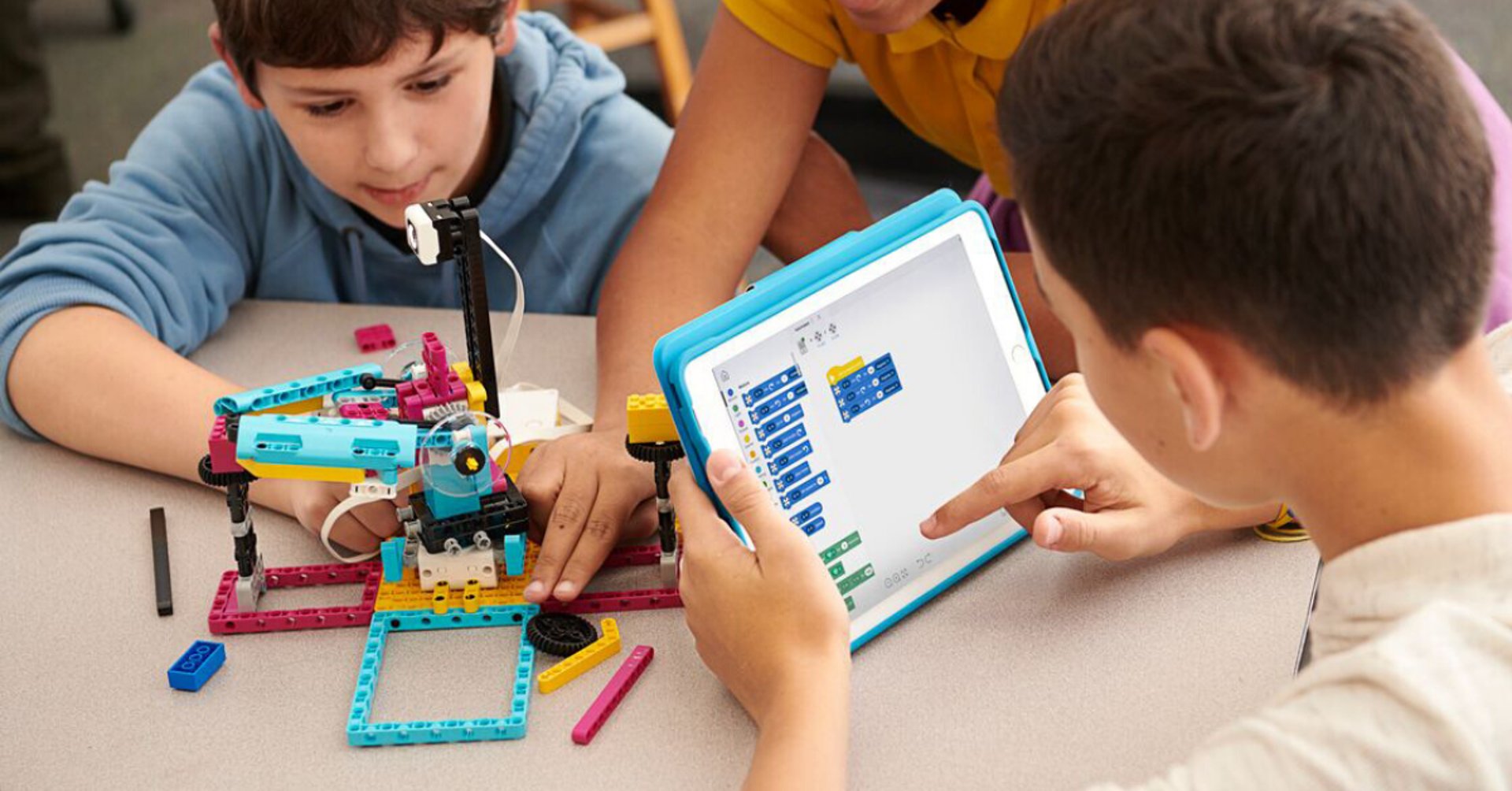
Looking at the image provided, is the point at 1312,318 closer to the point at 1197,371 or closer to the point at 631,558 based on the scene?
the point at 1197,371

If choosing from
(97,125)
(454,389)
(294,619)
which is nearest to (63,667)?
(294,619)

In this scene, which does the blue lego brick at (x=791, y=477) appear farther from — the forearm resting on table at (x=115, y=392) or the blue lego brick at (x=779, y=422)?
the forearm resting on table at (x=115, y=392)

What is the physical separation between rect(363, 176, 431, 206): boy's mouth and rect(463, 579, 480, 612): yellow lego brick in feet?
1.68

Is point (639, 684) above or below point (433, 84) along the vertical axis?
below

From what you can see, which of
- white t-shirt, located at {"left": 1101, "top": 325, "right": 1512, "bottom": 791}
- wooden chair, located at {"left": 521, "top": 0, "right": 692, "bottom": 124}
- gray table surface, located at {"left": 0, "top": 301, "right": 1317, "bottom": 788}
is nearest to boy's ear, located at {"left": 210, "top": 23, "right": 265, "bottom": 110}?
gray table surface, located at {"left": 0, "top": 301, "right": 1317, "bottom": 788}

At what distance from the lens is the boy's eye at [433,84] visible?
1278 millimetres

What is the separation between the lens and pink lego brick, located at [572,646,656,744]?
0.82 metres

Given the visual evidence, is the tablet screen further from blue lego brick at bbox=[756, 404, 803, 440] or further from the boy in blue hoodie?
the boy in blue hoodie

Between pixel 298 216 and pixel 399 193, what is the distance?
15 cm

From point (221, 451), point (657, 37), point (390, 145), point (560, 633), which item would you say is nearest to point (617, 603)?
point (560, 633)

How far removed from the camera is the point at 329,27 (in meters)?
1.18

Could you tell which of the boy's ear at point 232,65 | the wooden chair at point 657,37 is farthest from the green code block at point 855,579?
the wooden chair at point 657,37

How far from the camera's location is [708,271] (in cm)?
125

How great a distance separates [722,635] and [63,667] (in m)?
0.40
